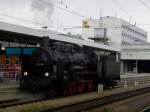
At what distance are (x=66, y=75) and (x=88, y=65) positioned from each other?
13.2 ft

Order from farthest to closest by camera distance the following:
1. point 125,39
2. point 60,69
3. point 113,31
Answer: point 125,39 → point 113,31 → point 60,69

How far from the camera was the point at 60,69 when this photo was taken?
70.5ft

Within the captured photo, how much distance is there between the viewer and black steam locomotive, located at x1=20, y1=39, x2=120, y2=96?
2094 cm

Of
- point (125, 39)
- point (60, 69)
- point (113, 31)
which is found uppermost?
point (113, 31)

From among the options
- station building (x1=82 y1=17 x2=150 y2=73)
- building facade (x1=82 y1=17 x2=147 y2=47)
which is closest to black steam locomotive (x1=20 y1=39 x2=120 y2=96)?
station building (x1=82 y1=17 x2=150 y2=73)

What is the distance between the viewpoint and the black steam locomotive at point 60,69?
2094 cm

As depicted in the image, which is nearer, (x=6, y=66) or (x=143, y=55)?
(x=6, y=66)

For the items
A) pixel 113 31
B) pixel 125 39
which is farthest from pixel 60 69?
pixel 125 39

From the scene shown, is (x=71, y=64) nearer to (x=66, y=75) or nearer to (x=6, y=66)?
(x=66, y=75)

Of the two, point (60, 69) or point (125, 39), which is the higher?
point (125, 39)

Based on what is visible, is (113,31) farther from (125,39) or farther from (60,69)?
(60,69)

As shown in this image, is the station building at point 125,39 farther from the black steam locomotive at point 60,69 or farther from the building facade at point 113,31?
the black steam locomotive at point 60,69

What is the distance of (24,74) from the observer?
70.6 ft

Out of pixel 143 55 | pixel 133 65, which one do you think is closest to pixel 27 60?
pixel 143 55
